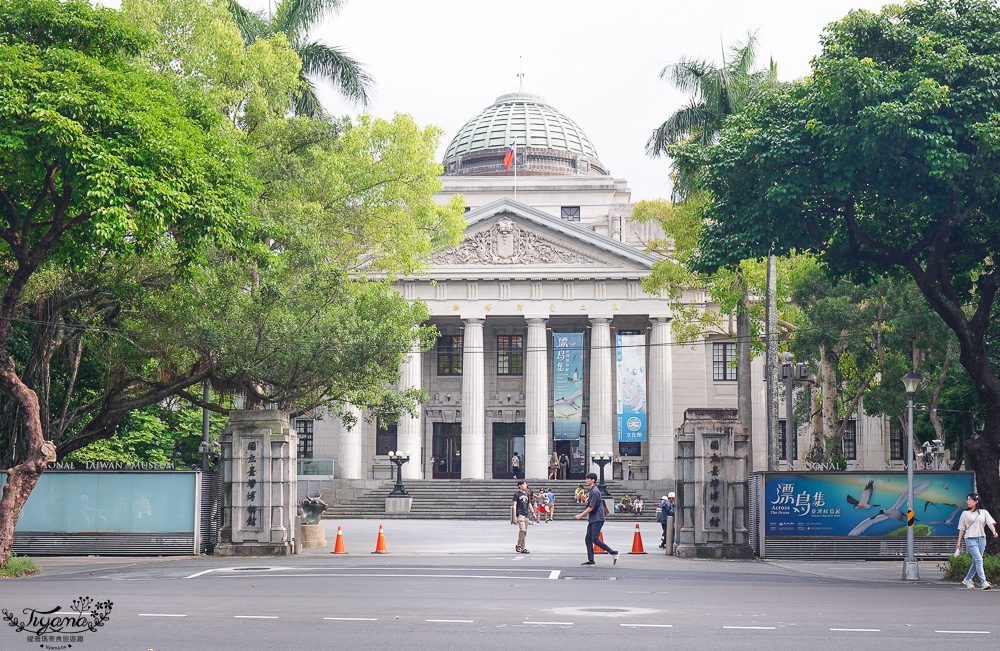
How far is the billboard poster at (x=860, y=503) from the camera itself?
947 inches

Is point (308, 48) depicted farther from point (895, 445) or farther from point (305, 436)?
point (895, 445)

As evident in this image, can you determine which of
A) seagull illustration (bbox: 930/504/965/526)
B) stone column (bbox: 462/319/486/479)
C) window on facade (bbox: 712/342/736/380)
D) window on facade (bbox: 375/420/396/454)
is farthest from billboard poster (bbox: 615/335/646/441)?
seagull illustration (bbox: 930/504/965/526)

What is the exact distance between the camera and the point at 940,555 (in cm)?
2400

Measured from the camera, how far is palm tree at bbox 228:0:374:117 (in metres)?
34.3

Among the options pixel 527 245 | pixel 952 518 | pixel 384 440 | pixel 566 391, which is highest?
pixel 527 245

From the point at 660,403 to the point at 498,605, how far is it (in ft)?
140

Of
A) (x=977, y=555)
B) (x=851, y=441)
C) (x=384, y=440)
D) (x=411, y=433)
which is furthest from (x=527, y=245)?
(x=977, y=555)

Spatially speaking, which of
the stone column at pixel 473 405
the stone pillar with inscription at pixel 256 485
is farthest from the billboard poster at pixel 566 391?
the stone pillar with inscription at pixel 256 485

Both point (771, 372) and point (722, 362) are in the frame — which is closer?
point (771, 372)

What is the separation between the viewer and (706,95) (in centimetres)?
3747

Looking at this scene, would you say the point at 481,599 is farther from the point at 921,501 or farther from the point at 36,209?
the point at 921,501

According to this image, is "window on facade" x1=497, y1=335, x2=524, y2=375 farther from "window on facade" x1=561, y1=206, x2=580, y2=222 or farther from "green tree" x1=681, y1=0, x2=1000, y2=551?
"green tree" x1=681, y1=0, x2=1000, y2=551

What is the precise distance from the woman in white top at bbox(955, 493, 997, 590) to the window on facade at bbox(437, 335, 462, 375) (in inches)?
1729

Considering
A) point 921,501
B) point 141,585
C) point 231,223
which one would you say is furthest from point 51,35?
point 921,501
